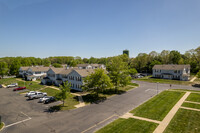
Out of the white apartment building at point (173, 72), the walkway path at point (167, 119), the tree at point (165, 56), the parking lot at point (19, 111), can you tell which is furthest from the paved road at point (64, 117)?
the tree at point (165, 56)

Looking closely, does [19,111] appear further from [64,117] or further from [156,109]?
[156,109]

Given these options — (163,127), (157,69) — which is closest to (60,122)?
(163,127)

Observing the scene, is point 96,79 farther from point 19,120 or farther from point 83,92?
point 19,120

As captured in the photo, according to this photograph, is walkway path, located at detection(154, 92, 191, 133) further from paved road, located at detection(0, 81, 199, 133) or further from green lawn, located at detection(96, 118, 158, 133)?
paved road, located at detection(0, 81, 199, 133)

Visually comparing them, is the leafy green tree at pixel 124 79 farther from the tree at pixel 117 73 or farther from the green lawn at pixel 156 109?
the green lawn at pixel 156 109

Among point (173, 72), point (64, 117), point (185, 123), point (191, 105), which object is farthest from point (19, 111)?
point (173, 72)
